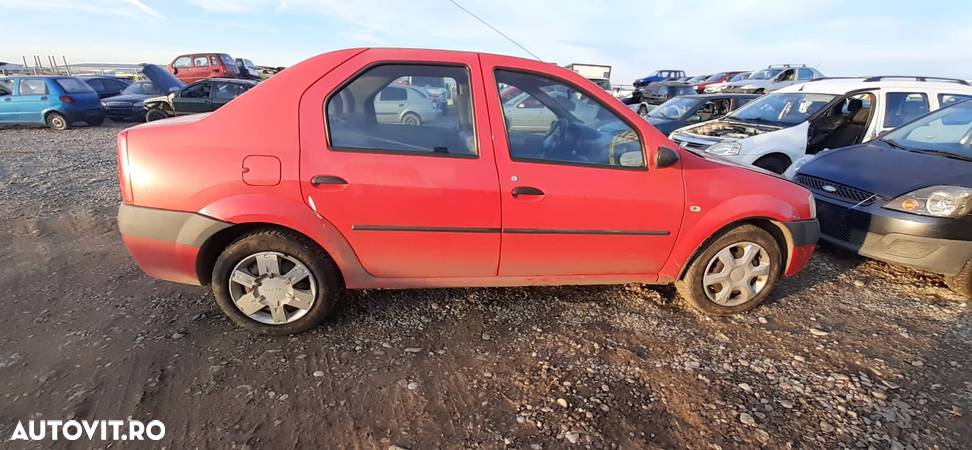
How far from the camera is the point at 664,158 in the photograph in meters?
2.55

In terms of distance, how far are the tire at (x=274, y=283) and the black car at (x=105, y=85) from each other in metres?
17.9

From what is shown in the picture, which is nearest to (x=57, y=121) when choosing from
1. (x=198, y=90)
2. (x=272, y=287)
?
(x=198, y=90)

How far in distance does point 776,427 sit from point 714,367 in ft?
1.45

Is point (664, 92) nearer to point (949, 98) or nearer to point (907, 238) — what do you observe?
point (949, 98)

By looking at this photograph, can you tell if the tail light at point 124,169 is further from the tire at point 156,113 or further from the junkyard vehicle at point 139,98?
the junkyard vehicle at point 139,98

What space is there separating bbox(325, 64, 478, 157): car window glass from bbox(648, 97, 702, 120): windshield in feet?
24.6

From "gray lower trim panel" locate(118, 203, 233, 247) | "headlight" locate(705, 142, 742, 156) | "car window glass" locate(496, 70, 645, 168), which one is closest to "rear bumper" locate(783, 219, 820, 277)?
"car window glass" locate(496, 70, 645, 168)

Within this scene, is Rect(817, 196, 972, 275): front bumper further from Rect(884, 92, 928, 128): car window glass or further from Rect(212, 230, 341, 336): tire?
Rect(212, 230, 341, 336): tire

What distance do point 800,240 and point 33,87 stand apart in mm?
15975

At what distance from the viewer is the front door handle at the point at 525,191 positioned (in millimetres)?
2443

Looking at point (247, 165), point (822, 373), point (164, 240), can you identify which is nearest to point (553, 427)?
point (822, 373)

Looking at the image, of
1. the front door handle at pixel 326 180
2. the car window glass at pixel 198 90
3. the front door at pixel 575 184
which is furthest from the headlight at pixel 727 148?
the car window glass at pixel 198 90

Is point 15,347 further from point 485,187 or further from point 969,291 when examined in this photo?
point 969,291

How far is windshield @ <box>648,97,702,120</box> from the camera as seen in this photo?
8773 millimetres
